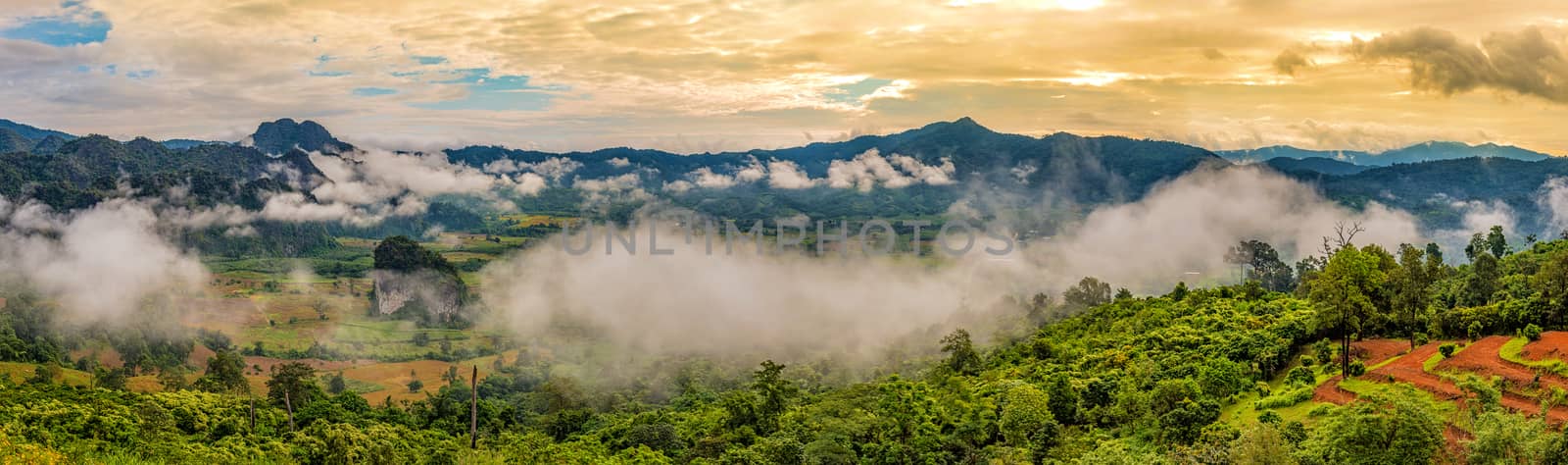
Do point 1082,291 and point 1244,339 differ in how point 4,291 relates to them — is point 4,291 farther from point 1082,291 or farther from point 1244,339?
point 1244,339

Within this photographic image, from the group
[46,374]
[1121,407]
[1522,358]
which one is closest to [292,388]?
[46,374]

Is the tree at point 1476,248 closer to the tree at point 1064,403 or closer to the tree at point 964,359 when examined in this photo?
the tree at point 964,359

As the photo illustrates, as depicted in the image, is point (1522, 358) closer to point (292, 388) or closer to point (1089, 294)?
point (1089, 294)

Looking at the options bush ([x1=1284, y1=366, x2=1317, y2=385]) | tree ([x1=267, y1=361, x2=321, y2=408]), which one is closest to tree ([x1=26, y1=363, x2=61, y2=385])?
tree ([x1=267, y1=361, x2=321, y2=408])

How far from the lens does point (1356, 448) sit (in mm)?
29531

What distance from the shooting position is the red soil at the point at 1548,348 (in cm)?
3784

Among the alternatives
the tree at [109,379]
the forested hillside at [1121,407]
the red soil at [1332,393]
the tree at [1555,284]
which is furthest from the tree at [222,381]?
the tree at [1555,284]

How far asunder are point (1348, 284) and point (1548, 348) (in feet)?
28.5

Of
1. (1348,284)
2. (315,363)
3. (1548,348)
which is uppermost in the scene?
(1348,284)

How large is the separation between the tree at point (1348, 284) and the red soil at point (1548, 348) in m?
6.36

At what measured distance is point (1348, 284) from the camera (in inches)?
1602

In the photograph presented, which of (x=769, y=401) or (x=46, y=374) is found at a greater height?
(x=769, y=401)

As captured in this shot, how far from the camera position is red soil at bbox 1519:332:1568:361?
3784 centimetres

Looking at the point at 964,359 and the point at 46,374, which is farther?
the point at 46,374
